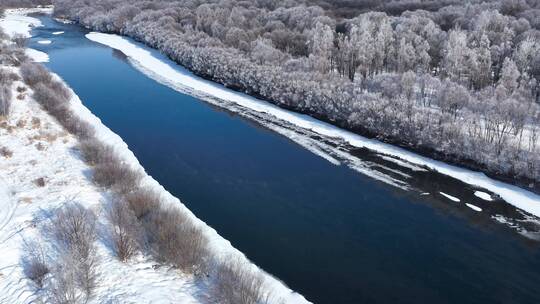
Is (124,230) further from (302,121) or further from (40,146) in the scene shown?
(302,121)

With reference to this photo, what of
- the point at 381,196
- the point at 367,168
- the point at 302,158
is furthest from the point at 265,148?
the point at 381,196

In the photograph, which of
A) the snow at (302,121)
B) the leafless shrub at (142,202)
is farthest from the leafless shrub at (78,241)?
the snow at (302,121)

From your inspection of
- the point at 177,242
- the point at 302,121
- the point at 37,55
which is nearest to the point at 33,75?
the point at 37,55

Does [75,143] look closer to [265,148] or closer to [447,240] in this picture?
[265,148]

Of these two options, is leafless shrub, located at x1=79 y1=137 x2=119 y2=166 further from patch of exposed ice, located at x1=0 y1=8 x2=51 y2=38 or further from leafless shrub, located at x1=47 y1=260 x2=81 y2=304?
patch of exposed ice, located at x1=0 y1=8 x2=51 y2=38

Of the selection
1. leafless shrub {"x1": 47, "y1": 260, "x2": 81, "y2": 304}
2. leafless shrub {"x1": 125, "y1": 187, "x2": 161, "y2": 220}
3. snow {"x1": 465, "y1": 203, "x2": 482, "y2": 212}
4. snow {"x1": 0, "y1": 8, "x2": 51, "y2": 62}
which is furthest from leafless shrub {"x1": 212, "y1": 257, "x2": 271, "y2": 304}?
snow {"x1": 0, "y1": 8, "x2": 51, "y2": 62}
